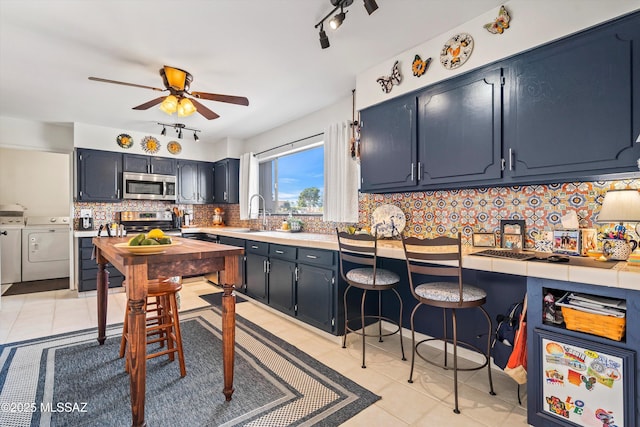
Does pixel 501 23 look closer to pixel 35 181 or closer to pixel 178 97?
pixel 178 97

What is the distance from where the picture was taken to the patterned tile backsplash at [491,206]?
6.16ft

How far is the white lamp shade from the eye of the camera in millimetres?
1539

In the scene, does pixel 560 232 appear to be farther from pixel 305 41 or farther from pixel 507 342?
pixel 305 41

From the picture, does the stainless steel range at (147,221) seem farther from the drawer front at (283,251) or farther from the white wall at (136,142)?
the drawer front at (283,251)

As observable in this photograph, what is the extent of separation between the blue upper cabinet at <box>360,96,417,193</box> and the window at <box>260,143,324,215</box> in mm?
1184

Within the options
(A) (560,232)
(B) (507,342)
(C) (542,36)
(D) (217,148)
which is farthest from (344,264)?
(D) (217,148)

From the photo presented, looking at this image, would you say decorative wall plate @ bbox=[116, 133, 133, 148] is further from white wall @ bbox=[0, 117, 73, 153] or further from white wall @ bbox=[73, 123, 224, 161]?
white wall @ bbox=[0, 117, 73, 153]

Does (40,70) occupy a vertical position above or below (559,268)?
above

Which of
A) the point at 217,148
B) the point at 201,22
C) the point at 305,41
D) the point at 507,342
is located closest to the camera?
the point at 507,342

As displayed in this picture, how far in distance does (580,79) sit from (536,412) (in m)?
1.79

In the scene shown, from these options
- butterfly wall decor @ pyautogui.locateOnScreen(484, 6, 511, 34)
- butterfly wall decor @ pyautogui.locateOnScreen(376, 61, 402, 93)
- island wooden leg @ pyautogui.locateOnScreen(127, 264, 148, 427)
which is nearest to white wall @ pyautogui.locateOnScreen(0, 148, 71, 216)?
island wooden leg @ pyautogui.locateOnScreen(127, 264, 148, 427)

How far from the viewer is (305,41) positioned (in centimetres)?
240

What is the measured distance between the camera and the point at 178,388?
6.42 feet

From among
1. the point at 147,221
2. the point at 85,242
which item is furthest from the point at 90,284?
the point at 147,221
